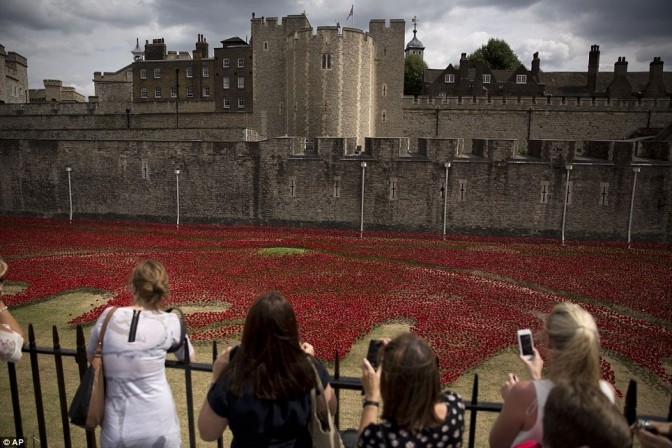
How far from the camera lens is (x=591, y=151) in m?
24.5

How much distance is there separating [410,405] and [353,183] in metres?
22.1

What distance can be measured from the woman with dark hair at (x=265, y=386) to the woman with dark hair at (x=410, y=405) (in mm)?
468

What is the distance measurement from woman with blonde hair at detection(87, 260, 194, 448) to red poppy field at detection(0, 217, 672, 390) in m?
5.41

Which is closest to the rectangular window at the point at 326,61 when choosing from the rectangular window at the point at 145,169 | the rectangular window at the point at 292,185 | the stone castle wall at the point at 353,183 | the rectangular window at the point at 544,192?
the stone castle wall at the point at 353,183

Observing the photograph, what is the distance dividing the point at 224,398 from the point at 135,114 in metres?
43.9

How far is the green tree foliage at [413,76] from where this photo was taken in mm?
57656

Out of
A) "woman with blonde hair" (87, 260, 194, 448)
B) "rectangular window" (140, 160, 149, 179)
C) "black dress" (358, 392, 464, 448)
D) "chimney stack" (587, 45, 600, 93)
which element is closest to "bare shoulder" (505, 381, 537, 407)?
"black dress" (358, 392, 464, 448)

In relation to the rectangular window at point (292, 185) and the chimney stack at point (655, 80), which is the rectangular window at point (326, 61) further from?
the chimney stack at point (655, 80)

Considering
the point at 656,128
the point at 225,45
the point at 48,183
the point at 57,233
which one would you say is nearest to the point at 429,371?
the point at 57,233

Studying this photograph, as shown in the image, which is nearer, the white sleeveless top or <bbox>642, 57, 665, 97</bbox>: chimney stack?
the white sleeveless top

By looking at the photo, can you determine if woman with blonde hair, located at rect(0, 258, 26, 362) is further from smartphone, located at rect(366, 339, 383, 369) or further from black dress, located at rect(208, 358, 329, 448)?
smartphone, located at rect(366, 339, 383, 369)

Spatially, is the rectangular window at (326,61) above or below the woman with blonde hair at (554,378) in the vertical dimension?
above

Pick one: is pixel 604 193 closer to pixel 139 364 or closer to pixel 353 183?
pixel 353 183

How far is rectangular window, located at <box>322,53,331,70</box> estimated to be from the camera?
3528 centimetres
